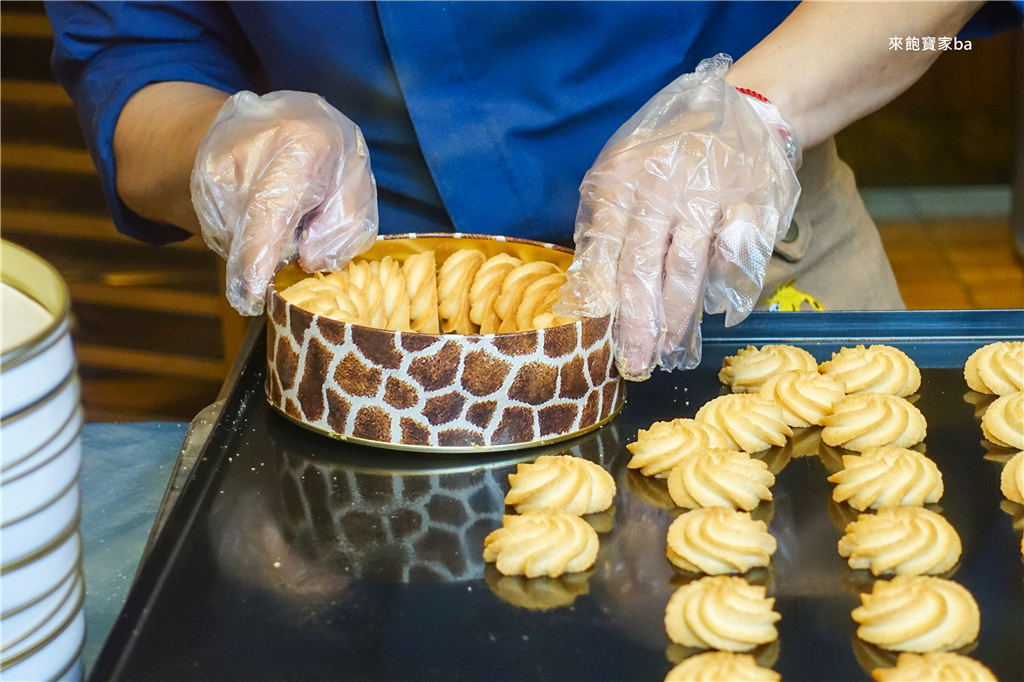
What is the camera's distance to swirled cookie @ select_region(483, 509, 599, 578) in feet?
3.20

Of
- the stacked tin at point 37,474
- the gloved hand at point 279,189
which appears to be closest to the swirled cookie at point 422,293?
the gloved hand at point 279,189

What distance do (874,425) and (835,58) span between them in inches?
21.6

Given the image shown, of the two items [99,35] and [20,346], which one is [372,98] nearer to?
[99,35]

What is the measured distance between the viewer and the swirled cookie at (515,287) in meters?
1.29

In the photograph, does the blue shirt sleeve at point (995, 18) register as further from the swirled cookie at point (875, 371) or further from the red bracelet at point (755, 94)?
the swirled cookie at point (875, 371)

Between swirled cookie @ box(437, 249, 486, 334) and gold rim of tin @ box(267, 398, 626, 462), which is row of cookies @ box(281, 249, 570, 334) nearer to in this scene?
swirled cookie @ box(437, 249, 486, 334)

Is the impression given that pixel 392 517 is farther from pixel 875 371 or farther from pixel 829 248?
pixel 829 248

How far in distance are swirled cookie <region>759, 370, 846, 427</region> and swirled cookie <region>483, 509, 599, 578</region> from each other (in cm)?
36

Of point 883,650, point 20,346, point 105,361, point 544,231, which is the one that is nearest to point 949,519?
point 883,650

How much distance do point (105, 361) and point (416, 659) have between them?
2905 millimetres

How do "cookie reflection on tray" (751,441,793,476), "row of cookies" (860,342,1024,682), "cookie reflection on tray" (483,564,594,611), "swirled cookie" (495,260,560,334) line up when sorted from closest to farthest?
"row of cookies" (860,342,1024,682), "cookie reflection on tray" (483,564,594,611), "cookie reflection on tray" (751,441,793,476), "swirled cookie" (495,260,560,334)

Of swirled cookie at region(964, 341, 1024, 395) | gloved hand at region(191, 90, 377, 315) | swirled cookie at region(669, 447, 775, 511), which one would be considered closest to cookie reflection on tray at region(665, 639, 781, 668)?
swirled cookie at region(669, 447, 775, 511)

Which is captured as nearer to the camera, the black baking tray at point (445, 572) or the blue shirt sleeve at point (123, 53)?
the black baking tray at point (445, 572)

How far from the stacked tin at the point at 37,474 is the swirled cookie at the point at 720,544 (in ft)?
1.75
